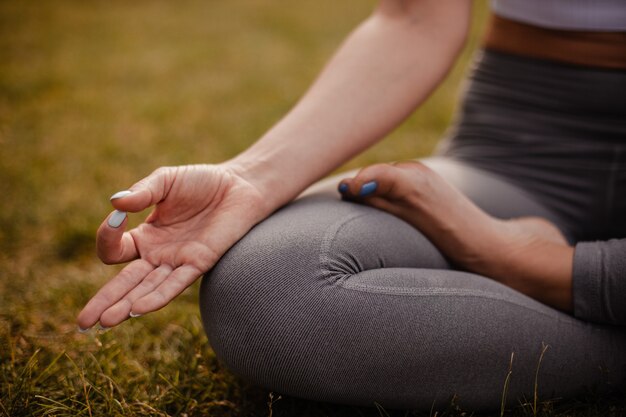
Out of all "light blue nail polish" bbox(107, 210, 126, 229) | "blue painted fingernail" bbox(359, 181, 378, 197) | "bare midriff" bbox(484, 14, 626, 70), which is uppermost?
"bare midriff" bbox(484, 14, 626, 70)

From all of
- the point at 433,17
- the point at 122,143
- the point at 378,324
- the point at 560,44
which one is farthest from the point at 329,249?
the point at 122,143

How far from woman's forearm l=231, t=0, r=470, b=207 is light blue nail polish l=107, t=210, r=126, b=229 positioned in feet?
1.08

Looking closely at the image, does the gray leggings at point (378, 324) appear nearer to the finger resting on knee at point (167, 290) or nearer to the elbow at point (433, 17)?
the finger resting on knee at point (167, 290)

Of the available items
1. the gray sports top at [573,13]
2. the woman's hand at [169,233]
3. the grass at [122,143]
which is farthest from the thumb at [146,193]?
the gray sports top at [573,13]

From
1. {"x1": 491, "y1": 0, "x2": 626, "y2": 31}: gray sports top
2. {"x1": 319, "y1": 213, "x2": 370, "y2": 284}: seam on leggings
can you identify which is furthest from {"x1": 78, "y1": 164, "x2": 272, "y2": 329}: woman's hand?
{"x1": 491, "y1": 0, "x2": 626, "y2": 31}: gray sports top

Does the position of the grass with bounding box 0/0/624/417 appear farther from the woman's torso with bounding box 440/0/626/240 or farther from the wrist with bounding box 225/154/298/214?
the woman's torso with bounding box 440/0/626/240

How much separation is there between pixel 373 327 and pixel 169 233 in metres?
0.50

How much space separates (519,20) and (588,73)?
246 millimetres

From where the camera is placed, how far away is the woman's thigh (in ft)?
3.68

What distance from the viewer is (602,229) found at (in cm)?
156

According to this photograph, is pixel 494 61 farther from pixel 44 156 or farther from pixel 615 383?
pixel 44 156

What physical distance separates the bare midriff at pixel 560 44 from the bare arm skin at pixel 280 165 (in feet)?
0.46

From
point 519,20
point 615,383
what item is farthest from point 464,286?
point 519,20

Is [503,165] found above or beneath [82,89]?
above
